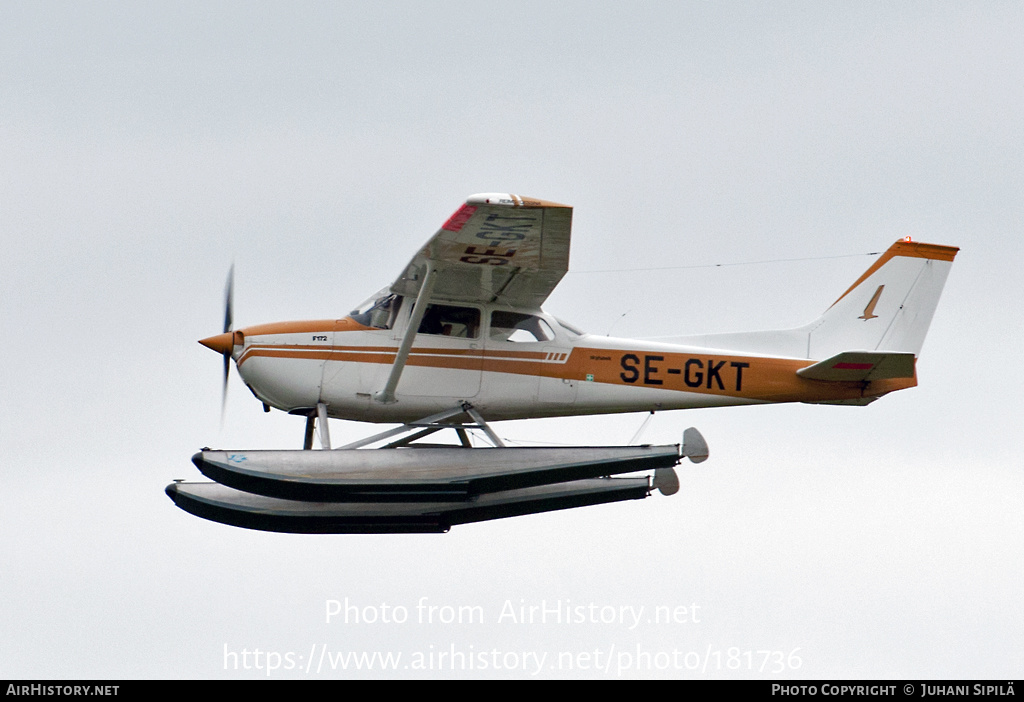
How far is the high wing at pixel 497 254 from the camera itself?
12.2 metres

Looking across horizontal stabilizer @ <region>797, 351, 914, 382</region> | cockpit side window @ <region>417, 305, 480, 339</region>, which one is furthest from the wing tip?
horizontal stabilizer @ <region>797, 351, 914, 382</region>

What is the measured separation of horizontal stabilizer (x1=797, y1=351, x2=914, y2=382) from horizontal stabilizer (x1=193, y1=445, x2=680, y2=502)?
2.27 metres

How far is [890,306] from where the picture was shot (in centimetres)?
1549

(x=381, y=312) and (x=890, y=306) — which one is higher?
(x=890, y=306)

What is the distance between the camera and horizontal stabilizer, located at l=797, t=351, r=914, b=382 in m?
14.2

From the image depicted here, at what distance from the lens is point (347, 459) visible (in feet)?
43.6

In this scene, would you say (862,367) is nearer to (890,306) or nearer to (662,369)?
(890,306)

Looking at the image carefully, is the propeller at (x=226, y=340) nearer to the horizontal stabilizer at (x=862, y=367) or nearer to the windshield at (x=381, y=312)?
the windshield at (x=381, y=312)

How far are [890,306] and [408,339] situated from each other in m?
6.14

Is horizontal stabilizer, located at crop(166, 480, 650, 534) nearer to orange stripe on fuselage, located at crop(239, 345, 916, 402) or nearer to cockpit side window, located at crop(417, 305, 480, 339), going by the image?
orange stripe on fuselage, located at crop(239, 345, 916, 402)

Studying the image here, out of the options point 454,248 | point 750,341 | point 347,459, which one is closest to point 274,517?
point 347,459

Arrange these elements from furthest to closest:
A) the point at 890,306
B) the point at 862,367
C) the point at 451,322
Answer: the point at 890,306
the point at 862,367
the point at 451,322

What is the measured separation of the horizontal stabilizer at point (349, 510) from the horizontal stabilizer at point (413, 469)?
0.37 meters

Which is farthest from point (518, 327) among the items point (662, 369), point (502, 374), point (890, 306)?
point (890, 306)
